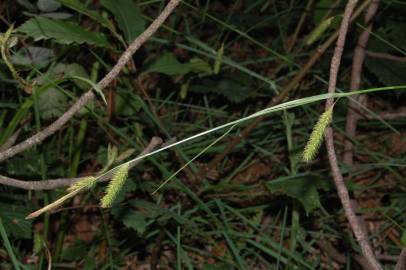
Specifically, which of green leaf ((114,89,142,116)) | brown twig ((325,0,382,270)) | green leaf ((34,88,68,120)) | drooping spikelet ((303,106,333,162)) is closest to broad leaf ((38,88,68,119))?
green leaf ((34,88,68,120))

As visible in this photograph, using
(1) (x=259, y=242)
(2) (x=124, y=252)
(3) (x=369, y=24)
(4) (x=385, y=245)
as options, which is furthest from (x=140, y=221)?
(3) (x=369, y=24)

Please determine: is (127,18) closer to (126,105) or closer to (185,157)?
(126,105)

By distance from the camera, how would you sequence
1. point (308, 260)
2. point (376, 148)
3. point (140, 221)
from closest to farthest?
1. point (140, 221)
2. point (308, 260)
3. point (376, 148)

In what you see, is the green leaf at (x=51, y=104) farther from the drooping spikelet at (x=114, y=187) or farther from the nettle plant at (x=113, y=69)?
the drooping spikelet at (x=114, y=187)

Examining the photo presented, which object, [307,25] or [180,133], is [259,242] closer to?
[180,133]

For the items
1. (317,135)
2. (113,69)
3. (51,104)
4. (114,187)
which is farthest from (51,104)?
(317,135)
